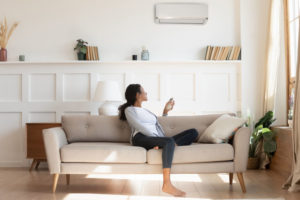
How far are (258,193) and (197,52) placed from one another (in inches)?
99.3

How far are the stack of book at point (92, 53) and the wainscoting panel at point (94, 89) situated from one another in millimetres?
80

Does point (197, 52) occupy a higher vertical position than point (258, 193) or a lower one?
higher

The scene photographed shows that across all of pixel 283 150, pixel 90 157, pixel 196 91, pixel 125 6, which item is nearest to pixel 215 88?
pixel 196 91

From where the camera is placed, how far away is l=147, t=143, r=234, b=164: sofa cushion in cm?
348

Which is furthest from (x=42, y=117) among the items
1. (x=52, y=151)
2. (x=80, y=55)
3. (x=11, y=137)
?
(x=52, y=151)

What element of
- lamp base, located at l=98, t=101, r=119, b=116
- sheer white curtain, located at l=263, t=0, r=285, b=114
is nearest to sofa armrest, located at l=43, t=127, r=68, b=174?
lamp base, located at l=98, t=101, r=119, b=116

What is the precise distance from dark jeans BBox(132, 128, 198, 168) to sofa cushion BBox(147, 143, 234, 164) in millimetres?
75

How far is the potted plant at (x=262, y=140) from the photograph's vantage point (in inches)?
187

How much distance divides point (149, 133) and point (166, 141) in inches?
11.7

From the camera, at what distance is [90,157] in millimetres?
3500

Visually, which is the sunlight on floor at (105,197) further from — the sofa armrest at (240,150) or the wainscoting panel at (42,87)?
the wainscoting panel at (42,87)

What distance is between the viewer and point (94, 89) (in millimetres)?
5445

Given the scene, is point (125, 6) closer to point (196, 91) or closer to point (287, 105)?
point (196, 91)

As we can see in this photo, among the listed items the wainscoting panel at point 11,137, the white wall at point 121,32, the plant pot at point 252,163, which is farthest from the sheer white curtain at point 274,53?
the wainscoting panel at point 11,137
